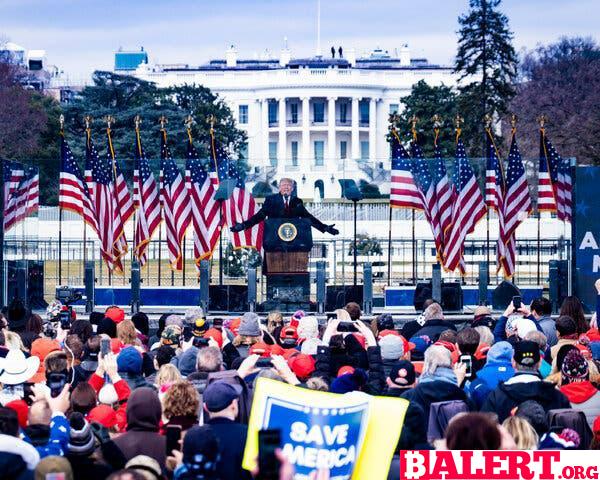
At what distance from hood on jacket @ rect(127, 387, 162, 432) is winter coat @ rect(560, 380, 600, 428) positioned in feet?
11.1

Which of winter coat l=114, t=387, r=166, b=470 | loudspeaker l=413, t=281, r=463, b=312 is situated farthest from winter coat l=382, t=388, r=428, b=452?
loudspeaker l=413, t=281, r=463, b=312

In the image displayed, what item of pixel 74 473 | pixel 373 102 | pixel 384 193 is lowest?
pixel 74 473

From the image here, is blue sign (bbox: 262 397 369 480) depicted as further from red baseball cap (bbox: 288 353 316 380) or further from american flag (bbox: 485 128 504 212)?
american flag (bbox: 485 128 504 212)

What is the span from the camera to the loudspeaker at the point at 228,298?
29781 mm

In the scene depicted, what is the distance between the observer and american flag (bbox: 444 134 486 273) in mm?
30734

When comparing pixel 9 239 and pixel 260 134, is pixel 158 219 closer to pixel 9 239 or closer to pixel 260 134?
pixel 9 239

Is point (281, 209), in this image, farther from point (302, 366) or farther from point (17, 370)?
point (17, 370)

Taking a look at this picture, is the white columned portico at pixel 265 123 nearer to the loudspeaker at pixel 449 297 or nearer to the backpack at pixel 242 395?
the loudspeaker at pixel 449 297

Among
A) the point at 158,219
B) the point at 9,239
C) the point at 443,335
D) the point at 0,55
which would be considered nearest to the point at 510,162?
the point at 158,219

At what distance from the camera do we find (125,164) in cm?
3312

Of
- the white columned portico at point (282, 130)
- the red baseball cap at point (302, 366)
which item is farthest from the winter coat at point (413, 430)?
the white columned portico at point (282, 130)

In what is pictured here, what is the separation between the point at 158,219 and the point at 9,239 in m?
4.00

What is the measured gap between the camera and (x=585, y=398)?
12148mm

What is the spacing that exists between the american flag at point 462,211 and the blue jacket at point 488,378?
1794 centimetres
